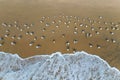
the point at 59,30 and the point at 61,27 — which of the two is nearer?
the point at 59,30

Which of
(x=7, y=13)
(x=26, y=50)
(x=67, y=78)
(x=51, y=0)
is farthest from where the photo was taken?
(x=51, y=0)

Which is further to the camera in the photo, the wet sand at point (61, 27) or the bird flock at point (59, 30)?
the bird flock at point (59, 30)

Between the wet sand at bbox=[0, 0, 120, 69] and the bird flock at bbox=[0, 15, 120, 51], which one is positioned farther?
the bird flock at bbox=[0, 15, 120, 51]

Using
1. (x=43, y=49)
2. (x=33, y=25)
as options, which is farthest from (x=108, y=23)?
(x=43, y=49)

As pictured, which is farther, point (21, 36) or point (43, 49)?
point (21, 36)

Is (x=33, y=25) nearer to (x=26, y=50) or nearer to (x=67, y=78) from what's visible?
(x=26, y=50)

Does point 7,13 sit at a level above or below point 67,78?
below

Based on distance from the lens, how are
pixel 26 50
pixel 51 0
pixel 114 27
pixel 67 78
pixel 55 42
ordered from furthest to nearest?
pixel 51 0, pixel 114 27, pixel 55 42, pixel 26 50, pixel 67 78
